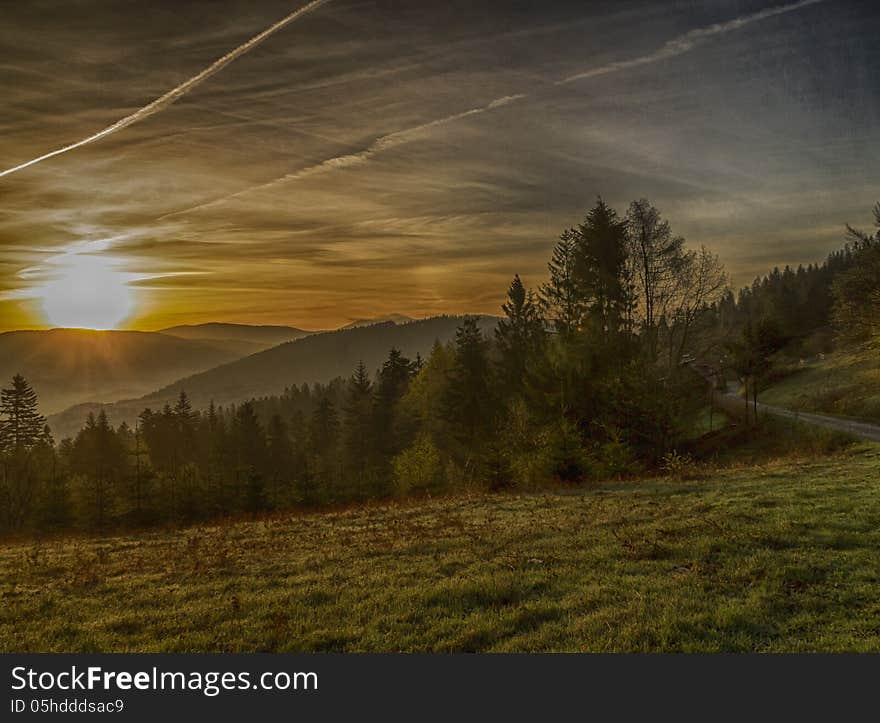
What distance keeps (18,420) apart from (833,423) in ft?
271

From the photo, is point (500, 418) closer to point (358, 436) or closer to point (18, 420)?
point (358, 436)

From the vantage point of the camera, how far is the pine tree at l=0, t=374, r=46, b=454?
210ft

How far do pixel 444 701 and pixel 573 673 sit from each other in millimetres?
1469

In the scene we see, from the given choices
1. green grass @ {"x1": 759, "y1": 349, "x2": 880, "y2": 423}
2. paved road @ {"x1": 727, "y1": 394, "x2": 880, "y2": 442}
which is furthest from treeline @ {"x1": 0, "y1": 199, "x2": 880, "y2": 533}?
green grass @ {"x1": 759, "y1": 349, "x2": 880, "y2": 423}

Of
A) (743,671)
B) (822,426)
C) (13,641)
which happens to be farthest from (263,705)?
(822,426)

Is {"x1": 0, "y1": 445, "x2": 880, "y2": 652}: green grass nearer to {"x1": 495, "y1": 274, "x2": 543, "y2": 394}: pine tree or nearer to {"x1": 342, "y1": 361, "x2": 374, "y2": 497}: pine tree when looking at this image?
{"x1": 495, "y1": 274, "x2": 543, "y2": 394}: pine tree

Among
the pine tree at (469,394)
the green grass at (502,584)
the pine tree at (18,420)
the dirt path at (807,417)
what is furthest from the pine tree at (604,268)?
the pine tree at (18,420)

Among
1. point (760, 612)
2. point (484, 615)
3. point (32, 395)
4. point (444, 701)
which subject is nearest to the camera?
point (444, 701)

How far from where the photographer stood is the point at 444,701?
5.62 m

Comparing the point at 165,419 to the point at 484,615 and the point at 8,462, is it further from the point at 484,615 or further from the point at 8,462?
the point at 484,615

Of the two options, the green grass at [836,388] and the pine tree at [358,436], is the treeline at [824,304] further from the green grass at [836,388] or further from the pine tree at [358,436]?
the pine tree at [358,436]

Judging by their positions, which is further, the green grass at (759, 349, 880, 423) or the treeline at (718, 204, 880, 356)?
the green grass at (759, 349, 880, 423)

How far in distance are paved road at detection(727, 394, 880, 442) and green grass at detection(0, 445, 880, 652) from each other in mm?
17458

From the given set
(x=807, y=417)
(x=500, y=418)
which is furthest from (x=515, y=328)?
(x=807, y=417)
